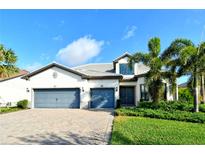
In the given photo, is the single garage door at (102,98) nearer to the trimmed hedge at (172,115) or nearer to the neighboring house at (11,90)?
the trimmed hedge at (172,115)

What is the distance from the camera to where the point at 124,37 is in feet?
66.6

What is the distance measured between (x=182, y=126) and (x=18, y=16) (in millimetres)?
11726

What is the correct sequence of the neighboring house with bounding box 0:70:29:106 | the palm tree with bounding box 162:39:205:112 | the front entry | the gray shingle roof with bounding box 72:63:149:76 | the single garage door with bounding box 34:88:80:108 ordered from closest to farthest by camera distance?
the palm tree with bounding box 162:39:205:112 < the single garage door with bounding box 34:88:80:108 < the front entry < the gray shingle roof with bounding box 72:63:149:76 < the neighboring house with bounding box 0:70:29:106

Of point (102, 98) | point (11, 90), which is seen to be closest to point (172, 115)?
point (102, 98)

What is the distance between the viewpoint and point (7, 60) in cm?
1978

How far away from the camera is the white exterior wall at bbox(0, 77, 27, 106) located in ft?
88.2

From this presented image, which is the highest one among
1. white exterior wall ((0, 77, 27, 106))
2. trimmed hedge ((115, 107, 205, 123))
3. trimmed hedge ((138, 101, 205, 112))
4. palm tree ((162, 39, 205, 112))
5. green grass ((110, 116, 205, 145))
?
palm tree ((162, 39, 205, 112))

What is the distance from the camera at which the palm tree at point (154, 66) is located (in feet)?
55.0

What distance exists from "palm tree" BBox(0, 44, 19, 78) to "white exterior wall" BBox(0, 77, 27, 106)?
7249 millimetres

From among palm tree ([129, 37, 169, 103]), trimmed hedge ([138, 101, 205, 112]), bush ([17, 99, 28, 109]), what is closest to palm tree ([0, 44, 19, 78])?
bush ([17, 99, 28, 109])

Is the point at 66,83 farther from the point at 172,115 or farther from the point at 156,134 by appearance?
A: the point at 156,134

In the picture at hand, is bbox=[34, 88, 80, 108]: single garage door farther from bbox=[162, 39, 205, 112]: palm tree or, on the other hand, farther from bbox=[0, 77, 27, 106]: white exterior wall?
bbox=[162, 39, 205, 112]: palm tree
